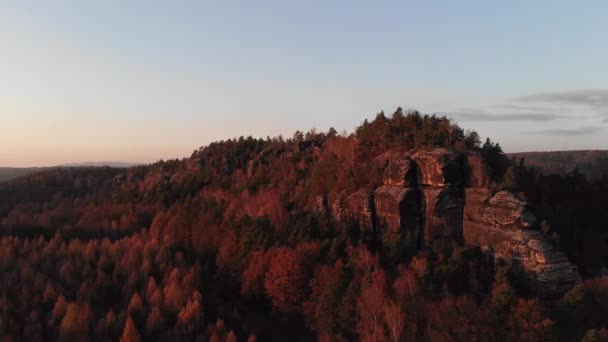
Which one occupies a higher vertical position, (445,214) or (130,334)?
(445,214)

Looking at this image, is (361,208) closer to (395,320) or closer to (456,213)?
(456,213)

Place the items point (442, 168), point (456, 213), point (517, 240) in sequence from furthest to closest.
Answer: point (456, 213), point (442, 168), point (517, 240)

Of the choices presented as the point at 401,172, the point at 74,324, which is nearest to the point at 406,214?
the point at 401,172

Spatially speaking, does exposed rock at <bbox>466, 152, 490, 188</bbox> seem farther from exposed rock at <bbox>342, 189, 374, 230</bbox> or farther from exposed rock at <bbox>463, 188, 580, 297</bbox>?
exposed rock at <bbox>342, 189, 374, 230</bbox>

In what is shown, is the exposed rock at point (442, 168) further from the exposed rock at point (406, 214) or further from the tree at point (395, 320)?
the tree at point (395, 320)

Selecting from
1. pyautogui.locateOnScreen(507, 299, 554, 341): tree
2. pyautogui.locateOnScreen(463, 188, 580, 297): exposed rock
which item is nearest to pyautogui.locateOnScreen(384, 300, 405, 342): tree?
pyautogui.locateOnScreen(507, 299, 554, 341): tree

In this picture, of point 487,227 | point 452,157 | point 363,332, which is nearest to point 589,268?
point 487,227

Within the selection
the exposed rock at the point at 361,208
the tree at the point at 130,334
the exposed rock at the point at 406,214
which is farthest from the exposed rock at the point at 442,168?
the tree at the point at 130,334

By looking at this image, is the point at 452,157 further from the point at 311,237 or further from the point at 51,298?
the point at 51,298

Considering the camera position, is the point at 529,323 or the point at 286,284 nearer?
the point at 529,323
